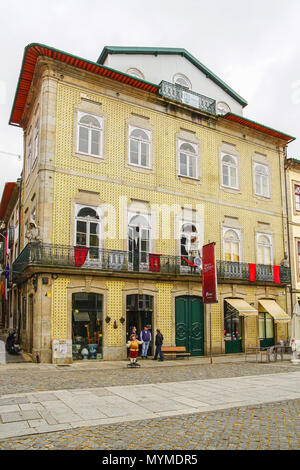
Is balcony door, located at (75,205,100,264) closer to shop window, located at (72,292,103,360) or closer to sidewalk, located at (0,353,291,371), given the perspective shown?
shop window, located at (72,292,103,360)

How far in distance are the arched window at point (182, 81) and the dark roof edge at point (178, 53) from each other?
1.21 metres

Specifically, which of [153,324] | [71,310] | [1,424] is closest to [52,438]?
[1,424]

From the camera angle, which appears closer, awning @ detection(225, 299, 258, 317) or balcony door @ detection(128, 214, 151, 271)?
balcony door @ detection(128, 214, 151, 271)

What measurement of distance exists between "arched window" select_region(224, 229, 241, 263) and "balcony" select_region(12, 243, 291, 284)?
52 centimetres

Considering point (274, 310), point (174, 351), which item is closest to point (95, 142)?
point (174, 351)

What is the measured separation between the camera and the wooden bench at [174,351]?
1691cm

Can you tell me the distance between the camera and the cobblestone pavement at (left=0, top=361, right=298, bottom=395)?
10.3m

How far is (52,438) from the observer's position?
5.94 meters

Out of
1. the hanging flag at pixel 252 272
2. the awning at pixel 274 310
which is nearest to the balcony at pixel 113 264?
the hanging flag at pixel 252 272

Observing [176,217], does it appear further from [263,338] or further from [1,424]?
[1,424]

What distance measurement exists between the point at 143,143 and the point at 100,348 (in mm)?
8968

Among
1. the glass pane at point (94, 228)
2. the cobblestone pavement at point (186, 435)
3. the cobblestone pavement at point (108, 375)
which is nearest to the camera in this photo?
the cobblestone pavement at point (186, 435)

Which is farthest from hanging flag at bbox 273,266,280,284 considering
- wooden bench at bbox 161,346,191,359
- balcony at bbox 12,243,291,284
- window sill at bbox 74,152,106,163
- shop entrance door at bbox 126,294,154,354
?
window sill at bbox 74,152,106,163

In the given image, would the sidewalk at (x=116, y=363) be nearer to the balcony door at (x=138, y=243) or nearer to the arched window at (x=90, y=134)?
the balcony door at (x=138, y=243)
